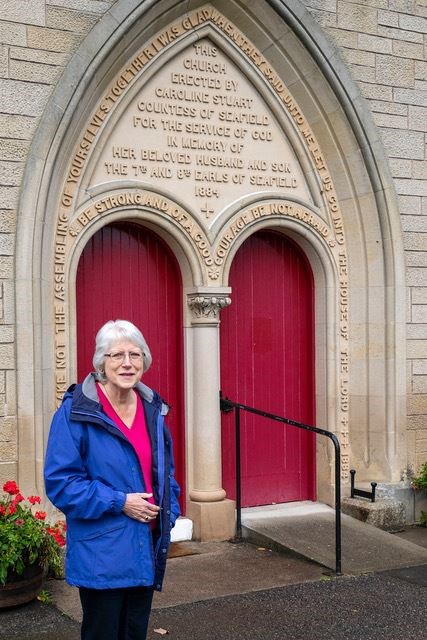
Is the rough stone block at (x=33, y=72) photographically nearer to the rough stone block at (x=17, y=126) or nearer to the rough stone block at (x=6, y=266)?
the rough stone block at (x=17, y=126)

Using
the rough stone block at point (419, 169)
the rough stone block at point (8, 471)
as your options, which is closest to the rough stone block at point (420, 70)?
the rough stone block at point (419, 169)

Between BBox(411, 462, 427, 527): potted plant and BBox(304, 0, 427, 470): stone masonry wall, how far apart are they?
123mm

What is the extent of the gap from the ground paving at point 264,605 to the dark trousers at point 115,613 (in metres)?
1.45

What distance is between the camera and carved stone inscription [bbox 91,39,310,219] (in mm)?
7203

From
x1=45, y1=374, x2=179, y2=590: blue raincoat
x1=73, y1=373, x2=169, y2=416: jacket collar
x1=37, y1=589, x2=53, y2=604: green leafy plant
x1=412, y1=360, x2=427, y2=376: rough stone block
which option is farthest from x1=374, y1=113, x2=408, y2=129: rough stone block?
x1=45, y1=374, x2=179, y2=590: blue raincoat

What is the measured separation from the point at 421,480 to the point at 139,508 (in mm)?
5098

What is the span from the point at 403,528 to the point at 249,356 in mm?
2159

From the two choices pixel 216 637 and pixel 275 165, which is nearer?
pixel 216 637

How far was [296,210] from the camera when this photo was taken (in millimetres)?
7840

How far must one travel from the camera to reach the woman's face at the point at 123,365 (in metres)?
3.65

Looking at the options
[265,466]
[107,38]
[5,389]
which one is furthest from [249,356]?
[107,38]

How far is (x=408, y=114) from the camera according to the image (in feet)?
26.4

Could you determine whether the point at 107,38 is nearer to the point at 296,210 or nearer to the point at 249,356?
the point at 296,210

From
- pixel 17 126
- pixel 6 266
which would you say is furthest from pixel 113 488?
pixel 17 126
